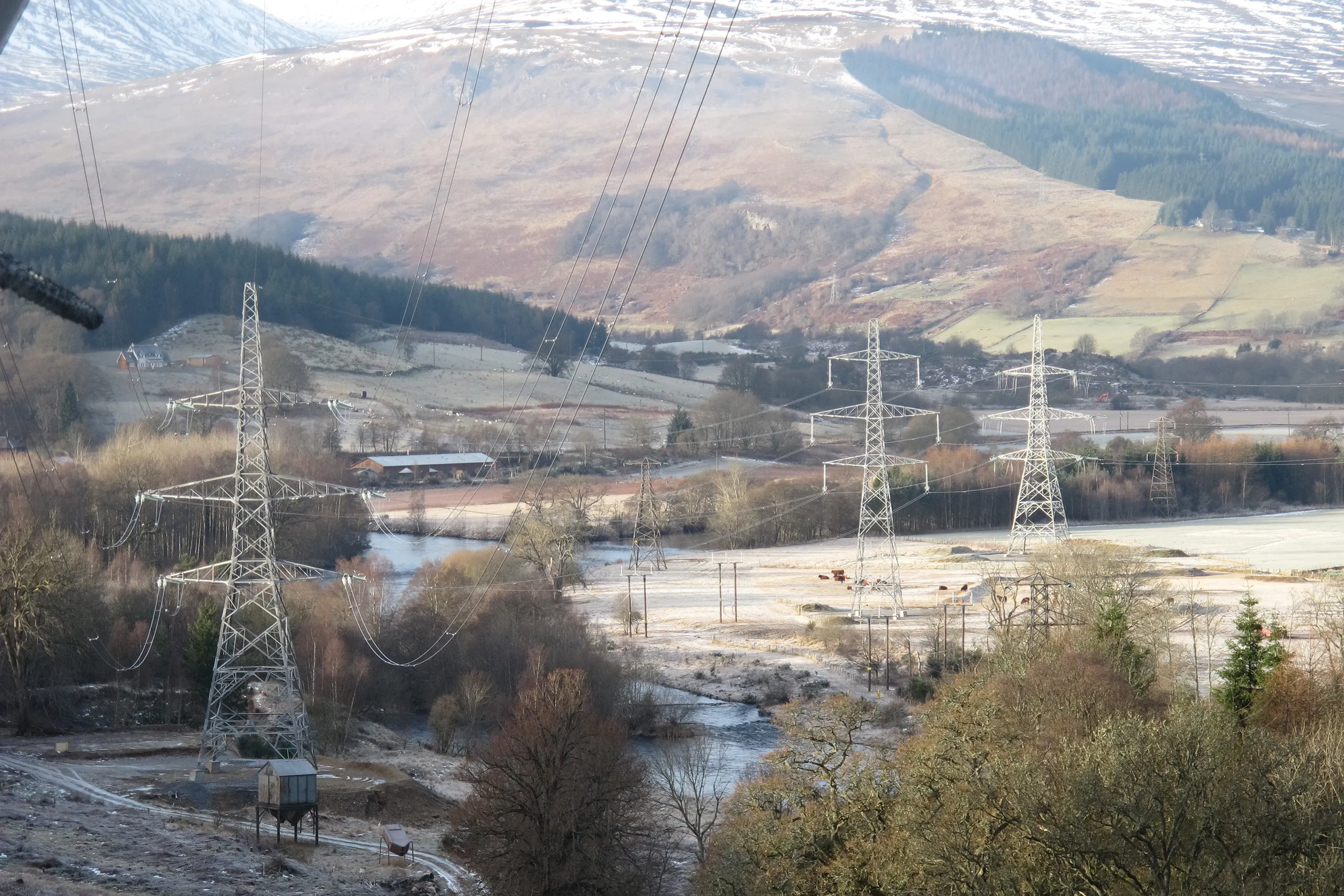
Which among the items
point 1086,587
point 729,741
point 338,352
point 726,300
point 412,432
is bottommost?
point 729,741

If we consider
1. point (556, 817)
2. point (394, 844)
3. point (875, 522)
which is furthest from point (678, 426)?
point (556, 817)

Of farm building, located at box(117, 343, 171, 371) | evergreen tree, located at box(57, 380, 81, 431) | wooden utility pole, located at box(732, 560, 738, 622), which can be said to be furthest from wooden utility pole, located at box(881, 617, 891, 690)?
farm building, located at box(117, 343, 171, 371)

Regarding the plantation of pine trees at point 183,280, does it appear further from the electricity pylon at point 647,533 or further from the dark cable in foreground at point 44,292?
the dark cable in foreground at point 44,292

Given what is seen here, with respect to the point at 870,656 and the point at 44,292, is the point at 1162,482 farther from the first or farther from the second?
the point at 44,292

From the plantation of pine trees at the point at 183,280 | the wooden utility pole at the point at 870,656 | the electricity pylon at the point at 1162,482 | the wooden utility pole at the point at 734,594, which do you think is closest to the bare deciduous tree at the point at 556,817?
the wooden utility pole at the point at 870,656

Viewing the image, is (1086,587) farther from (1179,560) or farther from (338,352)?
(338,352)

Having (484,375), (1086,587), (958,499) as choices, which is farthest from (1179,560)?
(484,375)
